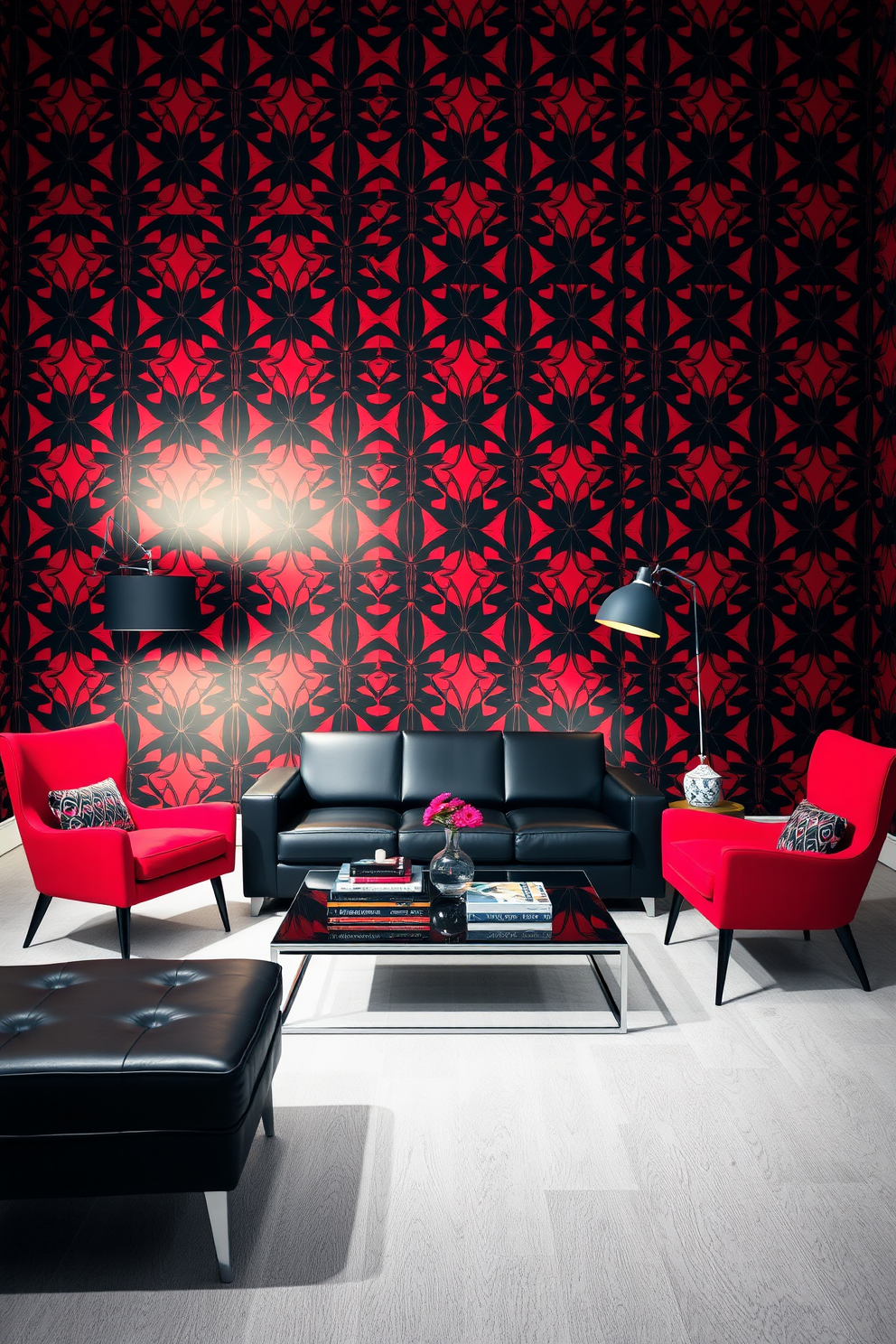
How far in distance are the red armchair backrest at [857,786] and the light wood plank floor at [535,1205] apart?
22.9 inches

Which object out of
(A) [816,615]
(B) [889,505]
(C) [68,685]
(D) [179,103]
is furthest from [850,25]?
(C) [68,685]

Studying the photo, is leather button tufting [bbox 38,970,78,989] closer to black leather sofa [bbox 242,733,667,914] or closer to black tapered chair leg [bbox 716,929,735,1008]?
black leather sofa [bbox 242,733,667,914]

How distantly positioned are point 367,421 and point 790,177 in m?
2.83

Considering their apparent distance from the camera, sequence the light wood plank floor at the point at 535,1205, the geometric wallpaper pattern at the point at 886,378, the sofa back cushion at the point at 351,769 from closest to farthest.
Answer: the light wood plank floor at the point at 535,1205
the sofa back cushion at the point at 351,769
the geometric wallpaper pattern at the point at 886,378

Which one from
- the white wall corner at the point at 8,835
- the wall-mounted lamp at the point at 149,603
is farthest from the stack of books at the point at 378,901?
the white wall corner at the point at 8,835

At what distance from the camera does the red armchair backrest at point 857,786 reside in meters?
3.29

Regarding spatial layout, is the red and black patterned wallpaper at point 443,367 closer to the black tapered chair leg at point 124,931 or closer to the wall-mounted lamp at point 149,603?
the wall-mounted lamp at point 149,603

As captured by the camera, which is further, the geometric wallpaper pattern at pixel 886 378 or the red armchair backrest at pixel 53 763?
the geometric wallpaper pattern at pixel 886 378

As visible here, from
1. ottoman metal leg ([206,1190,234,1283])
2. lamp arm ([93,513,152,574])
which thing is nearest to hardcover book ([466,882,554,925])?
ottoman metal leg ([206,1190,234,1283])

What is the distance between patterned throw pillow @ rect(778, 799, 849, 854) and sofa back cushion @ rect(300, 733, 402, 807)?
1.96m

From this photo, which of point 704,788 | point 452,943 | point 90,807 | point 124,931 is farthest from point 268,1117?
point 704,788

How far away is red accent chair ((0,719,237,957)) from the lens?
3602 millimetres

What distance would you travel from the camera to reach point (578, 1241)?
1.99 m

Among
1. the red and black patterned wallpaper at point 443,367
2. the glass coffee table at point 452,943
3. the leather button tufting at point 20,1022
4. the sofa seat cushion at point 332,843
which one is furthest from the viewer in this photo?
the red and black patterned wallpaper at point 443,367
